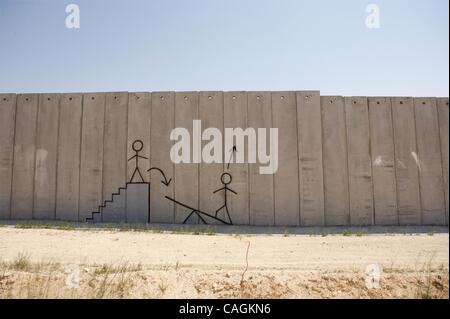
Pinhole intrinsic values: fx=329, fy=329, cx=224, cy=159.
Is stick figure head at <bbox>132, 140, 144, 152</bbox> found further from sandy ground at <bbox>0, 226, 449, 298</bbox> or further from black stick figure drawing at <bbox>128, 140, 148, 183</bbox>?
sandy ground at <bbox>0, 226, 449, 298</bbox>

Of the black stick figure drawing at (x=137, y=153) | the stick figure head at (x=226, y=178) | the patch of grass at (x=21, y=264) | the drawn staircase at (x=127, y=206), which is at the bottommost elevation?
the patch of grass at (x=21, y=264)

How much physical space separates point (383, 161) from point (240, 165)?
2750 millimetres

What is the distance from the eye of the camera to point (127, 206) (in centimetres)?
638

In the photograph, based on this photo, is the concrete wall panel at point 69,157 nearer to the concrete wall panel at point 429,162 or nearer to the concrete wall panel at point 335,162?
the concrete wall panel at point 335,162

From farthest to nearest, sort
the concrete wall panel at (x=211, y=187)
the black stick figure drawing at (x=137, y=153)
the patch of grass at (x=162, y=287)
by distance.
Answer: the black stick figure drawing at (x=137, y=153), the concrete wall panel at (x=211, y=187), the patch of grass at (x=162, y=287)

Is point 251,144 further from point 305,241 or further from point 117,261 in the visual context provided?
point 117,261

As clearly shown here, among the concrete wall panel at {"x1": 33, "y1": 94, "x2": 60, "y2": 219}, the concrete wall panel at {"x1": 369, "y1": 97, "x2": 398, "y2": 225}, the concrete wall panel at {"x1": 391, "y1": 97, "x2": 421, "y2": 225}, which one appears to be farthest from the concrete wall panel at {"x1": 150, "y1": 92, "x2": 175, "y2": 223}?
the concrete wall panel at {"x1": 391, "y1": 97, "x2": 421, "y2": 225}

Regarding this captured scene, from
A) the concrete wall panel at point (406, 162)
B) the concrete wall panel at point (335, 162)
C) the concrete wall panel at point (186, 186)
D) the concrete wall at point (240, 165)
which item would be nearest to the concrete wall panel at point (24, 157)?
the concrete wall at point (240, 165)

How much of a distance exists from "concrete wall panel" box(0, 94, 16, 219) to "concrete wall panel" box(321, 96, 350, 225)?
6.24m

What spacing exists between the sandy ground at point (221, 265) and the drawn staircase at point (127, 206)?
3.62ft

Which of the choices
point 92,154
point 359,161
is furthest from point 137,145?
point 359,161

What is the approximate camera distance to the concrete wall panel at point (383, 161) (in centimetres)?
623

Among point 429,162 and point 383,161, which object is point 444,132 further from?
point 383,161
